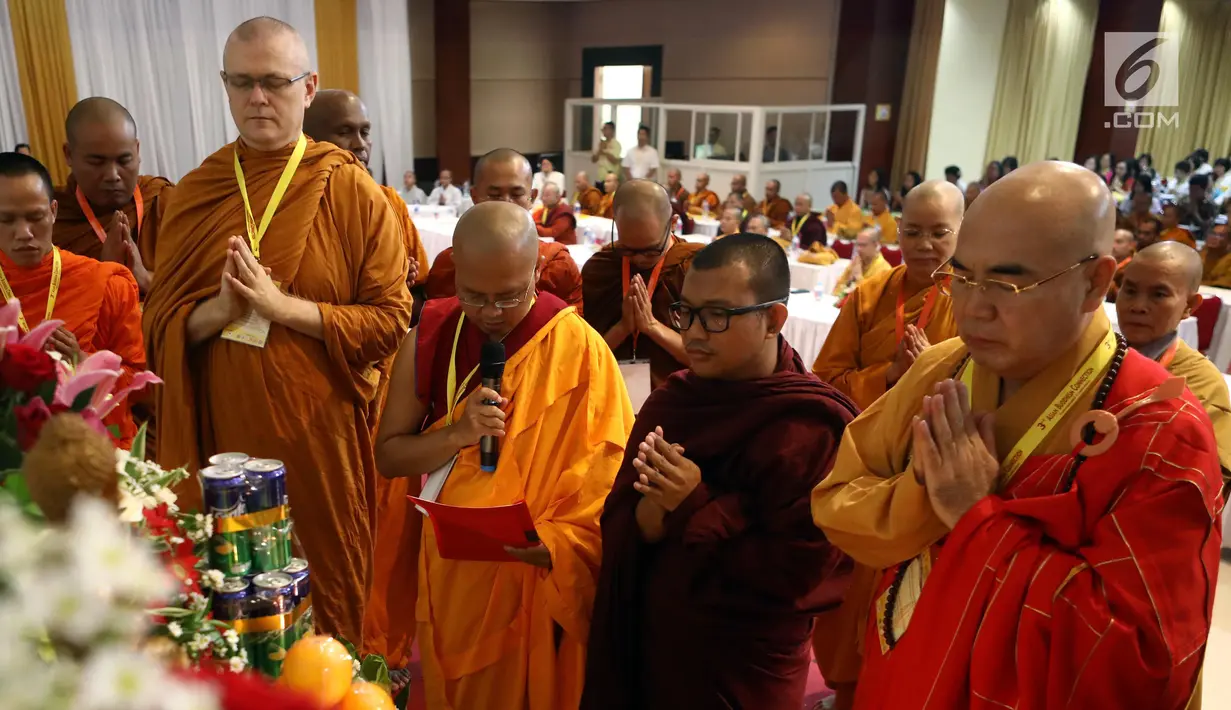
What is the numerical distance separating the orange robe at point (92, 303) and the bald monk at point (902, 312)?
220 cm

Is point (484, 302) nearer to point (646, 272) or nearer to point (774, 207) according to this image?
point (646, 272)

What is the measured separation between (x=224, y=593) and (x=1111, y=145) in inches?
653

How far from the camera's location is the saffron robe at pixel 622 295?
2947mm

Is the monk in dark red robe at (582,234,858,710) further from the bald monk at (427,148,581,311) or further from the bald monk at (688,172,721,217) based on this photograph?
the bald monk at (688,172,721,217)

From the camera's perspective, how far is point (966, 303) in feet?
4.25

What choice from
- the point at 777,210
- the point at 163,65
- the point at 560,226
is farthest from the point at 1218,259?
the point at 163,65

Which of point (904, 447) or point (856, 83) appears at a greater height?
point (856, 83)

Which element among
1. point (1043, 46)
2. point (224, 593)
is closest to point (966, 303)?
point (224, 593)

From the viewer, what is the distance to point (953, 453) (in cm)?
128

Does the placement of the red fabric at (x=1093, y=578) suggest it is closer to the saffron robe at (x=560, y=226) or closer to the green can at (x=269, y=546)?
the green can at (x=269, y=546)

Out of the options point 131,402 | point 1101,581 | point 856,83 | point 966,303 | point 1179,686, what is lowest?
point 131,402

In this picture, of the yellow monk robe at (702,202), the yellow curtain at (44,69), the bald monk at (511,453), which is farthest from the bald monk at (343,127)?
the yellow curtain at (44,69)

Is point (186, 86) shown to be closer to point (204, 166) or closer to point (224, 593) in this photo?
point (204, 166)

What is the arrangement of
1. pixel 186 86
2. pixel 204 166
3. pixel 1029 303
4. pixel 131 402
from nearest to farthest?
pixel 1029 303 < pixel 204 166 < pixel 131 402 < pixel 186 86
